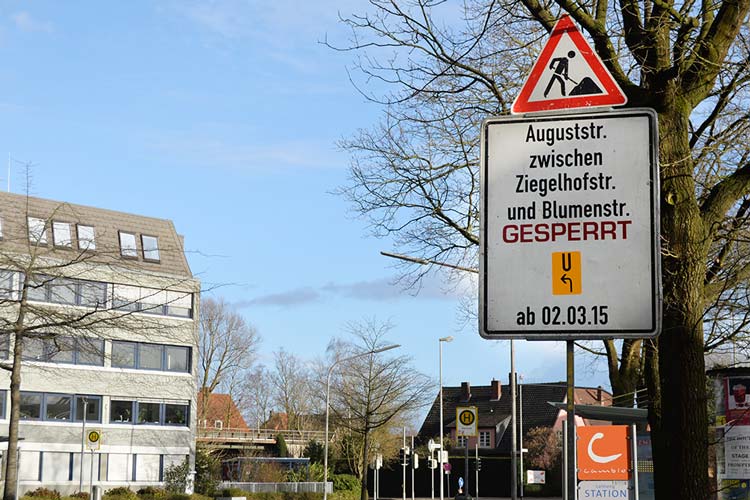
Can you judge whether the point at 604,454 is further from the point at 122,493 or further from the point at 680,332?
the point at 122,493

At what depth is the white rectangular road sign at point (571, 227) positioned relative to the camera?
4.29 meters

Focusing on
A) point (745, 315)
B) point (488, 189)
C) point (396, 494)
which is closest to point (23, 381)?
point (396, 494)

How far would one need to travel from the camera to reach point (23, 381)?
51375 millimetres

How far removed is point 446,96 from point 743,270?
411 centimetres

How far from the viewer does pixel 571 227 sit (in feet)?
14.4

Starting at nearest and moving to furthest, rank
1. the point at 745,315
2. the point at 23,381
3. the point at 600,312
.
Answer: the point at 600,312, the point at 745,315, the point at 23,381

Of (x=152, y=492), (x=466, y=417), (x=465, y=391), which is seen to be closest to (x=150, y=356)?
(x=152, y=492)

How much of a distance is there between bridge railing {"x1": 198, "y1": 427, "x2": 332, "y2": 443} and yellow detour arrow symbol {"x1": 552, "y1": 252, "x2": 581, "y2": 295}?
6766 cm

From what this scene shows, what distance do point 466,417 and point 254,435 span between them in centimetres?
5126

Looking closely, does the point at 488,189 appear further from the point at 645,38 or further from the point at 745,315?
the point at 745,315

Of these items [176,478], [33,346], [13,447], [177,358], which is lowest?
[176,478]

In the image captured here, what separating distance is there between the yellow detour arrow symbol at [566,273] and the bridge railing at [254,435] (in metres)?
67.7

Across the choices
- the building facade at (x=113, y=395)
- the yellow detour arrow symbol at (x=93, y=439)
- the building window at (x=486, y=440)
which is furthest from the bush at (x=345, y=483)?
the yellow detour arrow symbol at (x=93, y=439)

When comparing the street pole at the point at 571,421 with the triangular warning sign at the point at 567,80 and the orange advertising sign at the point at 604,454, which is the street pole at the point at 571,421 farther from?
the orange advertising sign at the point at 604,454
